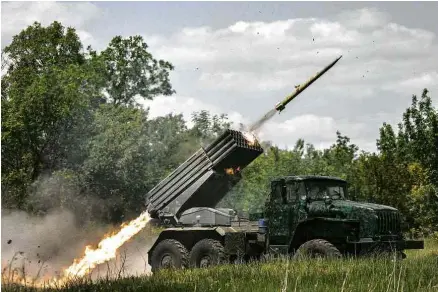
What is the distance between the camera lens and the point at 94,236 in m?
33.6

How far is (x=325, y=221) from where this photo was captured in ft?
53.7

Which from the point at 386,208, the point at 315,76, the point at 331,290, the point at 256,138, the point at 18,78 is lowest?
the point at 331,290

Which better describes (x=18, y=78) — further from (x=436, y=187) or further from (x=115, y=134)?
(x=436, y=187)

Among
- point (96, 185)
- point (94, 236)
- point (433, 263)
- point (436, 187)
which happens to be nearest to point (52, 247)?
point (94, 236)

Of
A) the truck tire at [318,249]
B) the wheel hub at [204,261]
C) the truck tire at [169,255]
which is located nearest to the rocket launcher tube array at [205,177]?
the truck tire at [169,255]

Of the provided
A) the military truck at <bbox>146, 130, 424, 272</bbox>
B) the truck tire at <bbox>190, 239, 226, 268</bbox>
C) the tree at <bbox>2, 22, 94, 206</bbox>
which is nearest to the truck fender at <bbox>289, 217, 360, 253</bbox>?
the military truck at <bbox>146, 130, 424, 272</bbox>

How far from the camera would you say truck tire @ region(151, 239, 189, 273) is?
18234 millimetres

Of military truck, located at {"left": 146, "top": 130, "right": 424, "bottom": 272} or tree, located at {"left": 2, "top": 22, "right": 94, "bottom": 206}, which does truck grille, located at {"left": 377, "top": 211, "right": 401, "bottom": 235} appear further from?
tree, located at {"left": 2, "top": 22, "right": 94, "bottom": 206}

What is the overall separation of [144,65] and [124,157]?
1201 cm

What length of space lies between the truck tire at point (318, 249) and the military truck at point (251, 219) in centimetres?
2

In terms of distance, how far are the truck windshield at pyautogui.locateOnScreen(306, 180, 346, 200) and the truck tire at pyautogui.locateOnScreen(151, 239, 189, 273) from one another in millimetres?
3744

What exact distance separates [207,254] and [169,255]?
1288 millimetres

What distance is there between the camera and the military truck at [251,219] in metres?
16.2

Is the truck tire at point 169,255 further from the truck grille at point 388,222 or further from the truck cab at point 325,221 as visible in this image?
the truck grille at point 388,222
